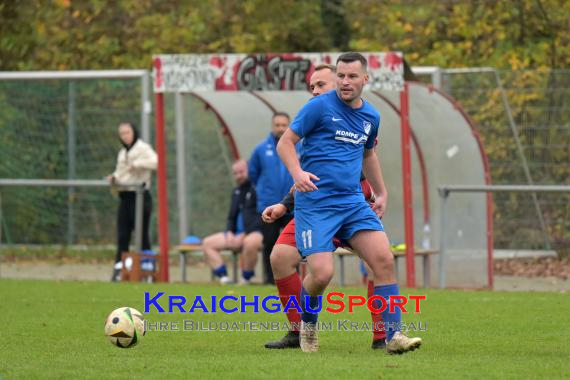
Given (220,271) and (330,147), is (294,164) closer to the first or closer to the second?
(330,147)

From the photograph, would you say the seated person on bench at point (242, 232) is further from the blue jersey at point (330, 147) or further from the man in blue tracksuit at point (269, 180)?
the blue jersey at point (330, 147)

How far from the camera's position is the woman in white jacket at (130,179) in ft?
57.0

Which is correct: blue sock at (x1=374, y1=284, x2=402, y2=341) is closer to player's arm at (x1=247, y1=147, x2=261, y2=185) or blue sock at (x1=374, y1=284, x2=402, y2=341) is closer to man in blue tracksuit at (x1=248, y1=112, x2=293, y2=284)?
man in blue tracksuit at (x1=248, y1=112, x2=293, y2=284)

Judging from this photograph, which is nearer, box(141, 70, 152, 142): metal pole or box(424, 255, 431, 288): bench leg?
box(424, 255, 431, 288): bench leg

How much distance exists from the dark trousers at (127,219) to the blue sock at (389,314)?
9099 mm

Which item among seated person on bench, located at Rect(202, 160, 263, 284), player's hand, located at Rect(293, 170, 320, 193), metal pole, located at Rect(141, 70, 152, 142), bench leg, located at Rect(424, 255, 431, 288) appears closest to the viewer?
player's hand, located at Rect(293, 170, 320, 193)

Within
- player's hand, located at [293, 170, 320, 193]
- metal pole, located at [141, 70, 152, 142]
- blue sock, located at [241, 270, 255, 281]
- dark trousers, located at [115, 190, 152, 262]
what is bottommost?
blue sock, located at [241, 270, 255, 281]

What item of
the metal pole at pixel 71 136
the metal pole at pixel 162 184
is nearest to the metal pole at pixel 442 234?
the metal pole at pixel 162 184

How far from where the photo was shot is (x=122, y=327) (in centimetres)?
891

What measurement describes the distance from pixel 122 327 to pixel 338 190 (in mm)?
1763

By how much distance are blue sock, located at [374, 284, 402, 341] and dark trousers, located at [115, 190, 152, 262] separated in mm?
9099

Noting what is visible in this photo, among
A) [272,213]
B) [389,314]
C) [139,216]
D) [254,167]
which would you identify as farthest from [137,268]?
[389,314]

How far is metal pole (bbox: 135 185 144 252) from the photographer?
669 inches

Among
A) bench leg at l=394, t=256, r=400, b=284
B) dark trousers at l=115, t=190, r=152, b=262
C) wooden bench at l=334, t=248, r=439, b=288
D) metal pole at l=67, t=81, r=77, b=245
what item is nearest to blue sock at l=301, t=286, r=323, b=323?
bench leg at l=394, t=256, r=400, b=284
